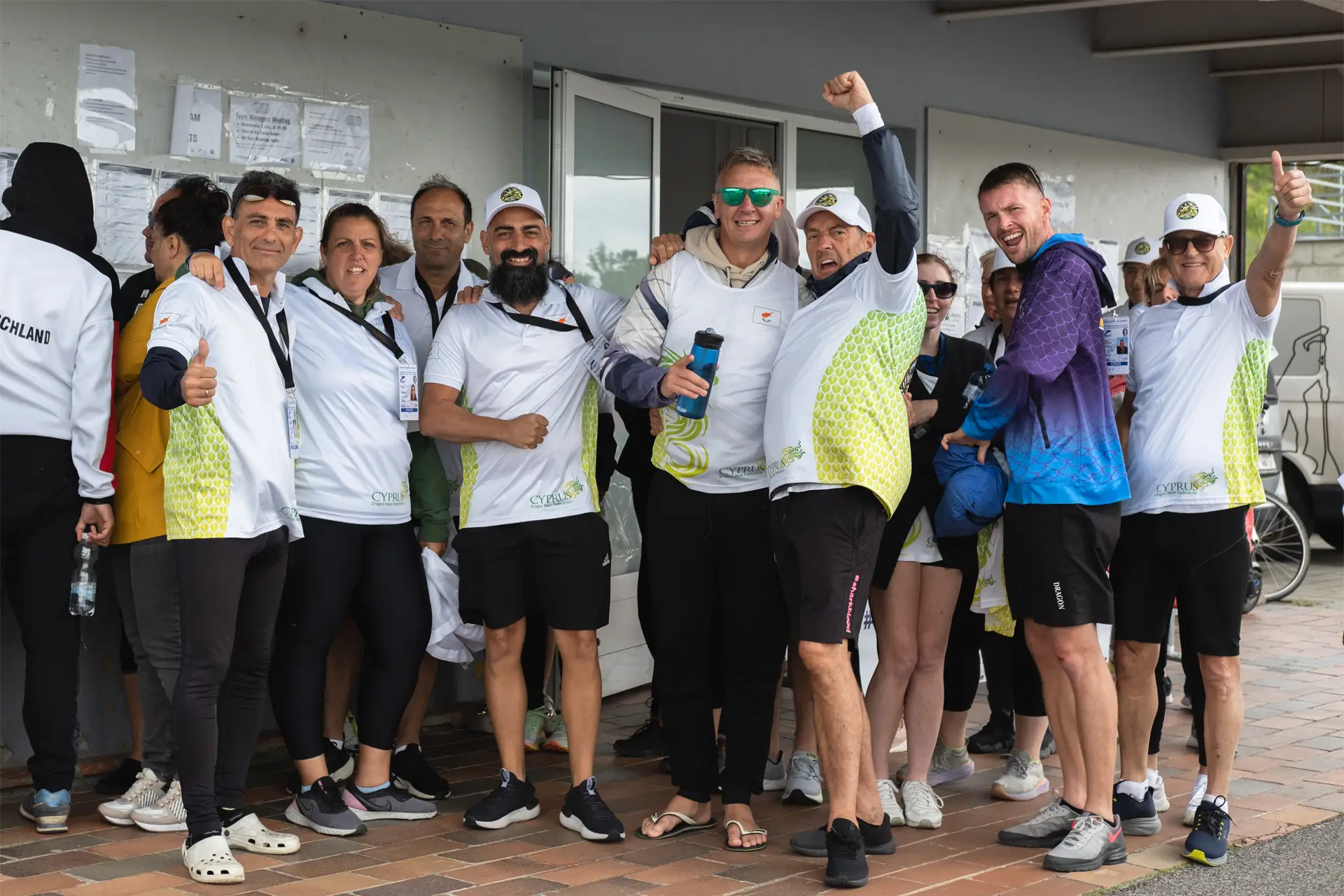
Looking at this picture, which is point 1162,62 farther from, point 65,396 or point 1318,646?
point 65,396

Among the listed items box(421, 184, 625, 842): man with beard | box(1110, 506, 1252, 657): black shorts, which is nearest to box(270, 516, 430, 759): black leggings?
box(421, 184, 625, 842): man with beard

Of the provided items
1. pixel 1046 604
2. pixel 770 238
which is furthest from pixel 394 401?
pixel 1046 604

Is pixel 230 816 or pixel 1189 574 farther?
pixel 1189 574

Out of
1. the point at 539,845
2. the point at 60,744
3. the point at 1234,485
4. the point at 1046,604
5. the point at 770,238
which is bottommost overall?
the point at 539,845

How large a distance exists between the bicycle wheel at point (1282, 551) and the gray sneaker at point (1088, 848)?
6311 mm

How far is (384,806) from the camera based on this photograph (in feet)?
15.8

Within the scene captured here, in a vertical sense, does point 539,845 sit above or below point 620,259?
below

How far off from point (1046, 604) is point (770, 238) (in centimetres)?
138

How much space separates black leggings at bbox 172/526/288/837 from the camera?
4.13 m

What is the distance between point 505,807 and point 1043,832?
5.41ft

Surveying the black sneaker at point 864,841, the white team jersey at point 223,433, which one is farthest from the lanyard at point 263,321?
the black sneaker at point 864,841

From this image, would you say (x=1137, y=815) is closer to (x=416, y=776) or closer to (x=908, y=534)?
(x=908, y=534)

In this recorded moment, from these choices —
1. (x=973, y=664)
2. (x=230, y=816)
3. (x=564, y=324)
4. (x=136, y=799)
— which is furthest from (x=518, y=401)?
(x=973, y=664)

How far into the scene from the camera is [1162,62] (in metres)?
9.79
